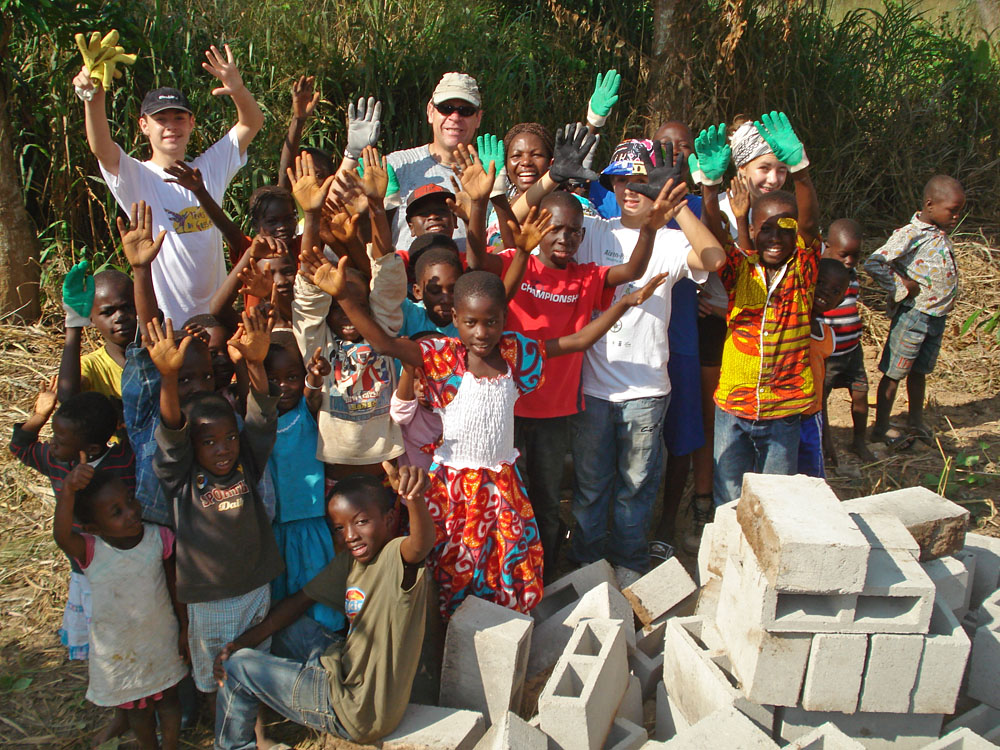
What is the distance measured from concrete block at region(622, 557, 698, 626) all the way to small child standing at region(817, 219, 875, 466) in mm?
1660

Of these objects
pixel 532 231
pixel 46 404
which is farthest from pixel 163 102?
pixel 532 231

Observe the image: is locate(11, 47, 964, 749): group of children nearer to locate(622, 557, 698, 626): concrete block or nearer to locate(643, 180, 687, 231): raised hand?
locate(643, 180, 687, 231): raised hand

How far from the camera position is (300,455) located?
3145 mm

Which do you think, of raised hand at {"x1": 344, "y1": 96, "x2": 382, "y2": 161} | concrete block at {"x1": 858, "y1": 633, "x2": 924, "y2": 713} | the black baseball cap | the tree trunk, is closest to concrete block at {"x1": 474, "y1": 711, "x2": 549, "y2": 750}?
concrete block at {"x1": 858, "y1": 633, "x2": 924, "y2": 713}

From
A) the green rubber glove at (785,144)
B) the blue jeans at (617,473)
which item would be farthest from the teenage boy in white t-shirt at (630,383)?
the green rubber glove at (785,144)

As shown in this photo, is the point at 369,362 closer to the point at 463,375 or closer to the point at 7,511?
the point at 463,375

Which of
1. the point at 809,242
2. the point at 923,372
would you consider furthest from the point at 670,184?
the point at 923,372

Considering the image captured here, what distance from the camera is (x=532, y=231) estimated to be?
10.3 ft

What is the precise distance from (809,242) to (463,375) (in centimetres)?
185

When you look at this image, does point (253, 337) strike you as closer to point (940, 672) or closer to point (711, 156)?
point (711, 156)

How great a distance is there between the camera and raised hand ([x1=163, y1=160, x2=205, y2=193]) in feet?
11.9

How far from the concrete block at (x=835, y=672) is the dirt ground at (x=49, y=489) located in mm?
1586

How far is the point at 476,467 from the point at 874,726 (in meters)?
1.60

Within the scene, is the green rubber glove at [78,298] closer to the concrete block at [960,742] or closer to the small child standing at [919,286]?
the concrete block at [960,742]
